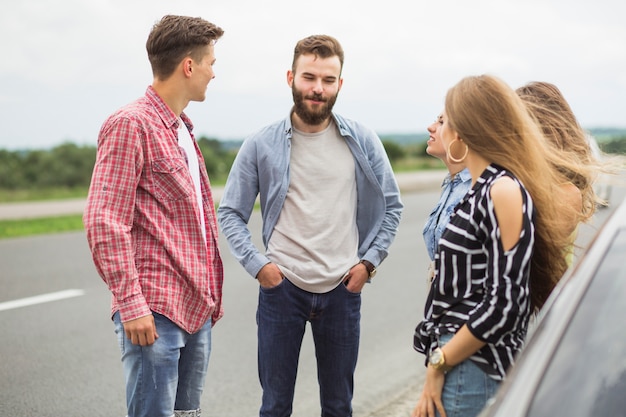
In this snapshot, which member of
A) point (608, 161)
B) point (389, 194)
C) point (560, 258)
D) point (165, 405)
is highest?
point (608, 161)

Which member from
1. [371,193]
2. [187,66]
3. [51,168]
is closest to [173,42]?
[187,66]

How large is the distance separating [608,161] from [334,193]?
124cm

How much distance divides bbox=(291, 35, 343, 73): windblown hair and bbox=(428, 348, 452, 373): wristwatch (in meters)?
1.66

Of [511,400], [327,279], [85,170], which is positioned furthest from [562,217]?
[85,170]

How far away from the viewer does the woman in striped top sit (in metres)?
2.16

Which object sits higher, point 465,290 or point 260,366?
point 465,290

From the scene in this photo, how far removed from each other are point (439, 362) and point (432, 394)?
114mm

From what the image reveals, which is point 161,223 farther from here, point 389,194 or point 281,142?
point 389,194

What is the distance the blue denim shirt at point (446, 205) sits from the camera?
292 centimetres

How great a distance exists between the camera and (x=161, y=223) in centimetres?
273

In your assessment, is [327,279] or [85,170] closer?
[327,279]

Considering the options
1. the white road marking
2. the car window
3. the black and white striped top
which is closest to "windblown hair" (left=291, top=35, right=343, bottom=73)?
the black and white striped top

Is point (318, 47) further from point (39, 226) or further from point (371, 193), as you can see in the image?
point (39, 226)

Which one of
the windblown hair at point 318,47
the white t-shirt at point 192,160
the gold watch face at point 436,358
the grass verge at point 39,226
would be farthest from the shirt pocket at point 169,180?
the grass verge at point 39,226
